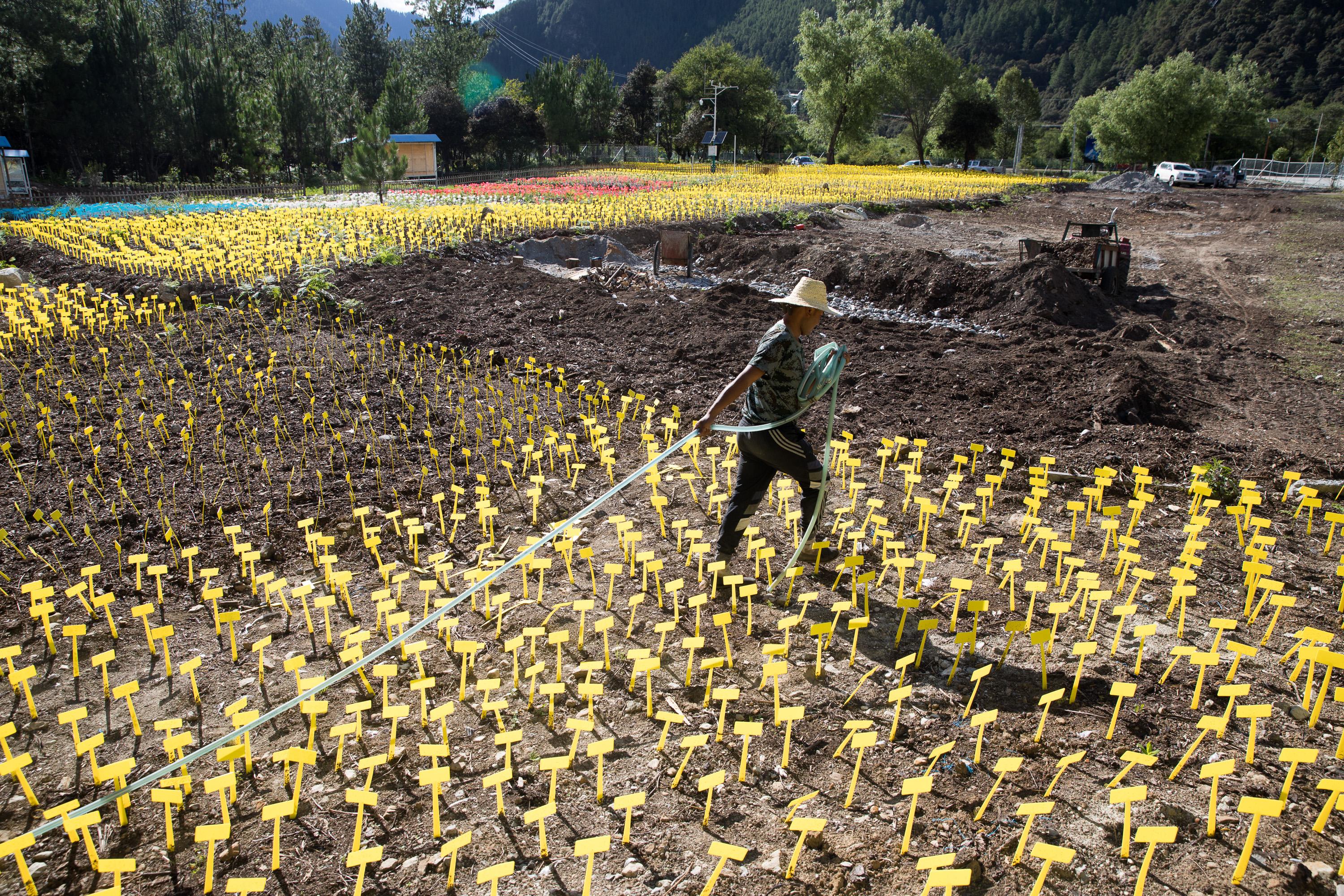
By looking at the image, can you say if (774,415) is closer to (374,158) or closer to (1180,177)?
(374,158)

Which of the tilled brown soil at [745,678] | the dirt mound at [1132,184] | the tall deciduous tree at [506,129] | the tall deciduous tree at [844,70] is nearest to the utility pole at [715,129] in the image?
the tall deciduous tree at [844,70]

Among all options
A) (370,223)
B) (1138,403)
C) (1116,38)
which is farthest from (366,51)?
(1116,38)

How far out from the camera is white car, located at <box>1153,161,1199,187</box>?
43781 mm

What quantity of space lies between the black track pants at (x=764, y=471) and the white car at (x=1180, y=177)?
49.6 meters

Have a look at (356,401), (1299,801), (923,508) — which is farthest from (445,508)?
(1299,801)

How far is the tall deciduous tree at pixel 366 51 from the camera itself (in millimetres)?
61625

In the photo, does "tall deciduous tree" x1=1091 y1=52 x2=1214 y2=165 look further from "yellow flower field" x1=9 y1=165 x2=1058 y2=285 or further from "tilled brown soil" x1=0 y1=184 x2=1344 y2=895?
"tilled brown soil" x1=0 y1=184 x2=1344 y2=895

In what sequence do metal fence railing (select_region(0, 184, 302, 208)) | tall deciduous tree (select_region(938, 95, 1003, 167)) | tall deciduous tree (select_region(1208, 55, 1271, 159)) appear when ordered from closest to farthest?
metal fence railing (select_region(0, 184, 302, 208)) → tall deciduous tree (select_region(938, 95, 1003, 167)) → tall deciduous tree (select_region(1208, 55, 1271, 159))

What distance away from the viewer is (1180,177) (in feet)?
144

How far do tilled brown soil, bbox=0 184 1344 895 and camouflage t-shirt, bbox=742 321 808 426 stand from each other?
1151 mm

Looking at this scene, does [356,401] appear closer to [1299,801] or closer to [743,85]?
[1299,801]

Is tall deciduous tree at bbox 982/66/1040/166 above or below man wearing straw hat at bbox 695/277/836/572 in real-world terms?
above

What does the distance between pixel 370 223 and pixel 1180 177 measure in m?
45.6

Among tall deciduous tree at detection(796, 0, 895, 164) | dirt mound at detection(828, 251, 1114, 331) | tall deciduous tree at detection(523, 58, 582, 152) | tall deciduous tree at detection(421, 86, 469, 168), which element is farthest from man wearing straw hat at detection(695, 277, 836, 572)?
tall deciduous tree at detection(523, 58, 582, 152)
